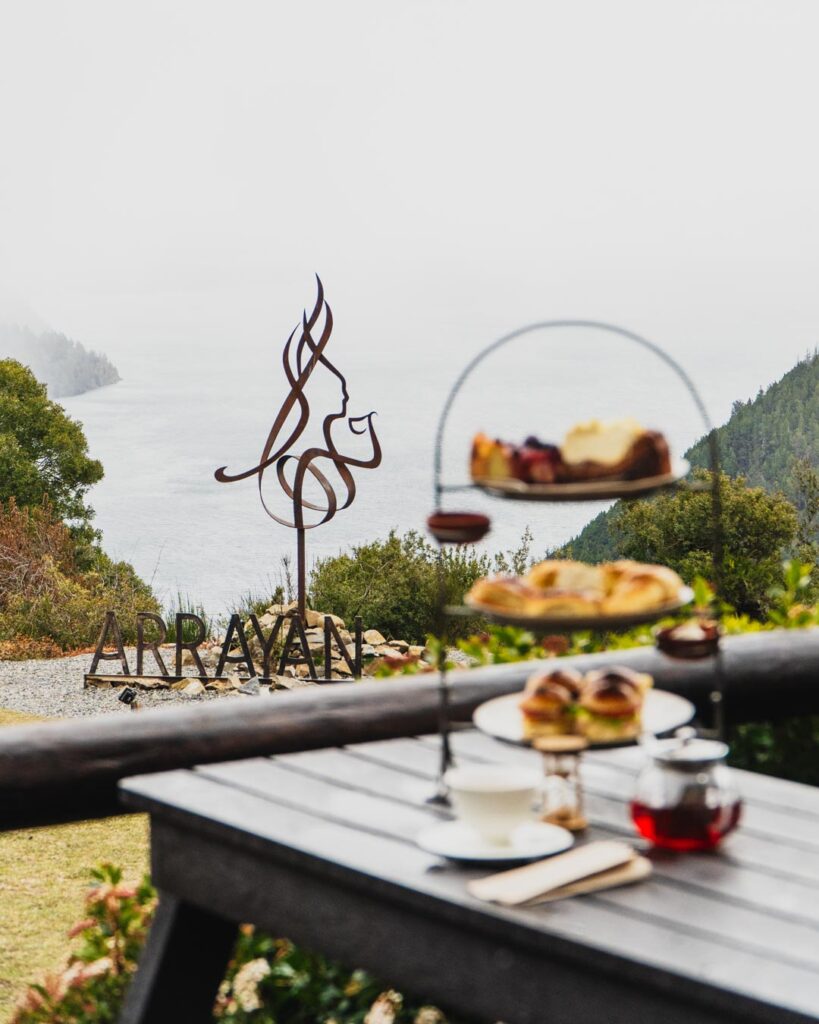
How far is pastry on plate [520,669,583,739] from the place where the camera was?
1535 mm

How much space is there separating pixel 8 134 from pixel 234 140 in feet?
17.6

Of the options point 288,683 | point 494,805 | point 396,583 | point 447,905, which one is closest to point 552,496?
point 494,805

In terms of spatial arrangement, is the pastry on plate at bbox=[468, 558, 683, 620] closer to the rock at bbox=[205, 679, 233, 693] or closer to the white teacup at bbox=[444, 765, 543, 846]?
the white teacup at bbox=[444, 765, 543, 846]

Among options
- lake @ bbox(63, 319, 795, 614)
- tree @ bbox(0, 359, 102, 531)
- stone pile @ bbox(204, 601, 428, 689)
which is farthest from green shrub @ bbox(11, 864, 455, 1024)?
tree @ bbox(0, 359, 102, 531)

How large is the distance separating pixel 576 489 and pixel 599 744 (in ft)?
0.97

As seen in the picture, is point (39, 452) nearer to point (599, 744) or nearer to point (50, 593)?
point (50, 593)

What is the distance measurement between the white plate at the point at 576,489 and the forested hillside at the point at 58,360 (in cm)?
2435

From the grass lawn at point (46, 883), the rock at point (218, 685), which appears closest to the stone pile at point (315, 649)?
the rock at point (218, 685)

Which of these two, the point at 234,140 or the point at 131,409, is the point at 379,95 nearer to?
the point at 234,140

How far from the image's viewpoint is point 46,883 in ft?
16.4

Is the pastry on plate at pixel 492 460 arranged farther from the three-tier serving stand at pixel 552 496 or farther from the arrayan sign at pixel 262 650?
the arrayan sign at pixel 262 650

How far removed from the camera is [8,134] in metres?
29.6

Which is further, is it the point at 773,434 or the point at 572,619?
the point at 773,434

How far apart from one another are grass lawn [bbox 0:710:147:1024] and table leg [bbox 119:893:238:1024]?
1998 mm
